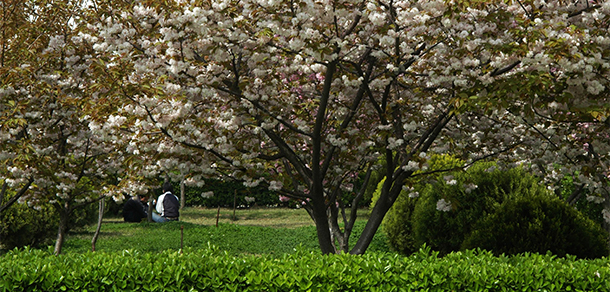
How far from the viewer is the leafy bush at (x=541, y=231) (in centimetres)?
697

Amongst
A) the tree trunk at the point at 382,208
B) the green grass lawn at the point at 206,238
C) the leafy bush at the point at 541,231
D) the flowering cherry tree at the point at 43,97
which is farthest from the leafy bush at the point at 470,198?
the flowering cherry tree at the point at 43,97

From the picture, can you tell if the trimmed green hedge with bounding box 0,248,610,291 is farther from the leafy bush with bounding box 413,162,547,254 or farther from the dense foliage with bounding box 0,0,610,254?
the leafy bush with bounding box 413,162,547,254

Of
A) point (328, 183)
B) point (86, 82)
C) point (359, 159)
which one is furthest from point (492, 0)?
point (86, 82)

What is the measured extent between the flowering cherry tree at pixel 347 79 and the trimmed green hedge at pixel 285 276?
1.38 meters

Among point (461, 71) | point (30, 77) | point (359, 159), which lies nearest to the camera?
point (461, 71)

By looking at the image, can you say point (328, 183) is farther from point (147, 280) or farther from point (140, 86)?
point (147, 280)

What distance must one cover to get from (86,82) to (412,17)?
459 cm

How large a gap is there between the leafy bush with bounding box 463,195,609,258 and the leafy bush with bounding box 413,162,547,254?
54cm

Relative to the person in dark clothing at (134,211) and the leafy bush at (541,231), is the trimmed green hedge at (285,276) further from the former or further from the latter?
the person in dark clothing at (134,211)

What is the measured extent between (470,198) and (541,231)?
139 centimetres

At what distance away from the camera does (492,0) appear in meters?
4.74

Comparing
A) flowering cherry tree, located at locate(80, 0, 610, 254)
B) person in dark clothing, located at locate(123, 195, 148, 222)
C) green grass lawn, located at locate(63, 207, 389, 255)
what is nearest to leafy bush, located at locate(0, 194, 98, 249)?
green grass lawn, located at locate(63, 207, 389, 255)

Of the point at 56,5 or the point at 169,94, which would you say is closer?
the point at 169,94

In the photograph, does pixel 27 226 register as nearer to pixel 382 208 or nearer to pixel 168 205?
pixel 168 205
